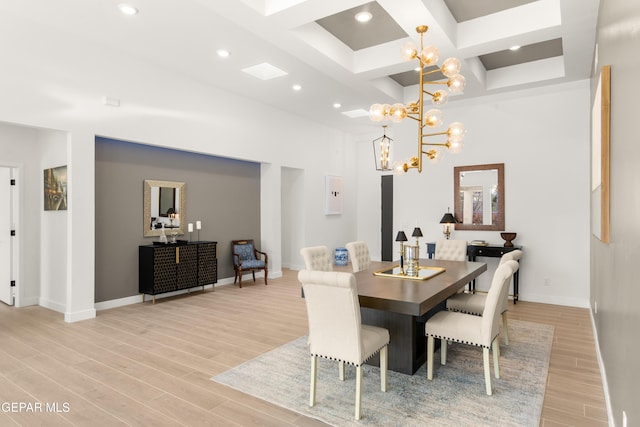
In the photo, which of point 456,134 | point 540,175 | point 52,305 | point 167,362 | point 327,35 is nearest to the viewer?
point 167,362

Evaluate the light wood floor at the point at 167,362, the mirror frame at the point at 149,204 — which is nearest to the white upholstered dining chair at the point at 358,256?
the light wood floor at the point at 167,362

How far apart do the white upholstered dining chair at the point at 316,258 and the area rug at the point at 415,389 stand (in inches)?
31.7

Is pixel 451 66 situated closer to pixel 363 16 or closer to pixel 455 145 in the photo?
pixel 455 145

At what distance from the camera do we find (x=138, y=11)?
13.2 ft

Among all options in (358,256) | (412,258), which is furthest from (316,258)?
(412,258)

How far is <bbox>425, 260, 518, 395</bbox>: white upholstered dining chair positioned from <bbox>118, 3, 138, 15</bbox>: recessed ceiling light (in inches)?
165

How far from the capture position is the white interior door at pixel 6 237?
17.3 feet

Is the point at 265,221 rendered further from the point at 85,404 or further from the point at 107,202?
the point at 85,404

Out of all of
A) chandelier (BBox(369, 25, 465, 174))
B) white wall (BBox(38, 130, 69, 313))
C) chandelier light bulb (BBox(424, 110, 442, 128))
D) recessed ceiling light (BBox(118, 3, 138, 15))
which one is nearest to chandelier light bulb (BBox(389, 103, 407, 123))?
chandelier (BBox(369, 25, 465, 174))

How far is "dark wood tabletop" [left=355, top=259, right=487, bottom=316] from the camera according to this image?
2.58 metres

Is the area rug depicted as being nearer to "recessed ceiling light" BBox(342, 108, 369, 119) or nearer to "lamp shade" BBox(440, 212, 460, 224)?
"lamp shade" BBox(440, 212, 460, 224)

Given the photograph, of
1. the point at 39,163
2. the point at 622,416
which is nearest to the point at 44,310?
the point at 39,163

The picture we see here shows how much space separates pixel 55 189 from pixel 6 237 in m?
1.12

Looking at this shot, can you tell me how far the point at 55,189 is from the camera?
5.02m
